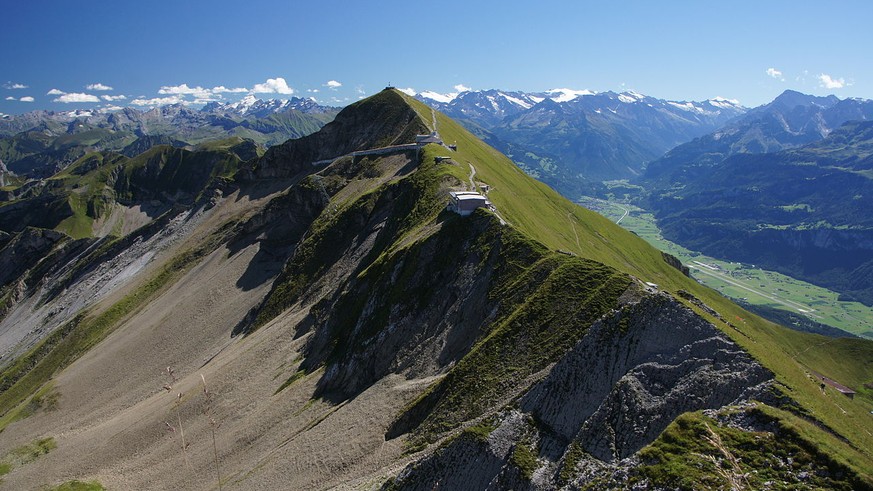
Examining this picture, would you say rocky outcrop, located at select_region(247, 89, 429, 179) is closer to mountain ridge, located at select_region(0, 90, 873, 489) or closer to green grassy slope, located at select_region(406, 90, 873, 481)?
mountain ridge, located at select_region(0, 90, 873, 489)

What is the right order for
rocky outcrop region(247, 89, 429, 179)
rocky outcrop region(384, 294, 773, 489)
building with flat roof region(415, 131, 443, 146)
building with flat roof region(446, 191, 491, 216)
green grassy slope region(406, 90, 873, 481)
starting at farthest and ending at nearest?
rocky outcrop region(247, 89, 429, 179) < building with flat roof region(415, 131, 443, 146) < green grassy slope region(406, 90, 873, 481) < building with flat roof region(446, 191, 491, 216) < rocky outcrop region(384, 294, 773, 489)

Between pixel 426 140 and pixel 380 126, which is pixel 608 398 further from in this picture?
pixel 380 126

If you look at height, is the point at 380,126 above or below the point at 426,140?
above

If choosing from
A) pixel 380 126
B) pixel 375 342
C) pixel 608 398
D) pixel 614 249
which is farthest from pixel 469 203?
pixel 380 126

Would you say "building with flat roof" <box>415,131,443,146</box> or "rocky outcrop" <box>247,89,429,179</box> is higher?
"rocky outcrop" <box>247,89,429,179</box>

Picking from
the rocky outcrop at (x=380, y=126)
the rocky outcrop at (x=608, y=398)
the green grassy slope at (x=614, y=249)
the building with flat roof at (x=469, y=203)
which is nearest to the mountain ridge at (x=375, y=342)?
the rocky outcrop at (x=608, y=398)

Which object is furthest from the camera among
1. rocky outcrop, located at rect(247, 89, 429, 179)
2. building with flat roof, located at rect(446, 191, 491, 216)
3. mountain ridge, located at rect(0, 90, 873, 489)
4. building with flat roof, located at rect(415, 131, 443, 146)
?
rocky outcrop, located at rect(247, 89, 429, 179)

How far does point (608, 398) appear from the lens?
3828cm

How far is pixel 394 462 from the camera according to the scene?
54.1 m

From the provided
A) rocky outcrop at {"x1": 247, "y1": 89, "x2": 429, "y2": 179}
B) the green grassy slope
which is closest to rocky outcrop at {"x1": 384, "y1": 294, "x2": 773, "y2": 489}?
the green grassy slope

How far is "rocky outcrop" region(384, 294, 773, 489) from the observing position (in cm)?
3566

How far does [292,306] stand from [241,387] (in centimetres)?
3000

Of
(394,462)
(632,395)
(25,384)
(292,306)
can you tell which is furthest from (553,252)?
(25,384)

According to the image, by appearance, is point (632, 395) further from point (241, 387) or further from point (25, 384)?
point (25, 384)
